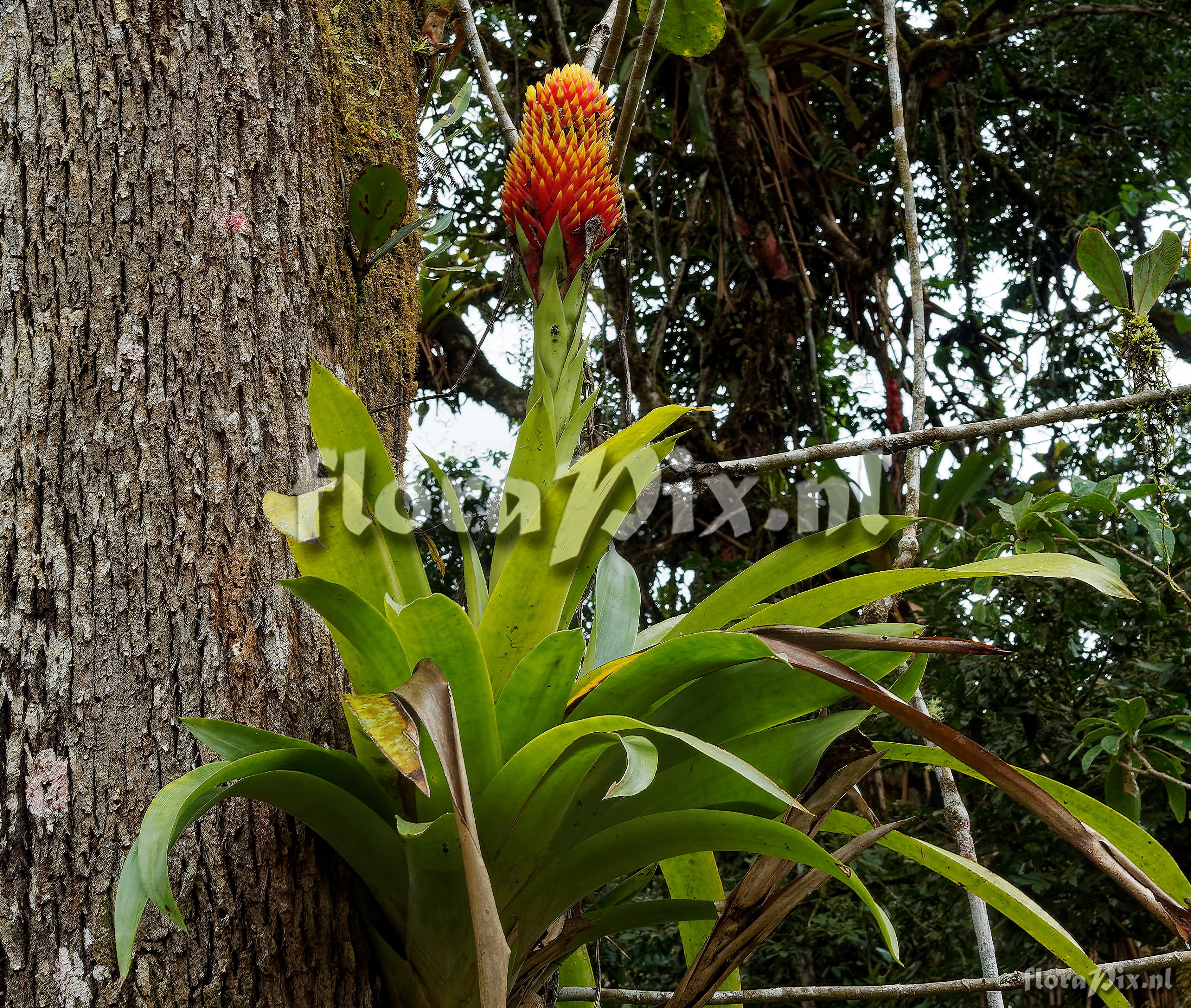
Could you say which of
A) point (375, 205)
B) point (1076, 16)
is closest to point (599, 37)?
point (375, 205)

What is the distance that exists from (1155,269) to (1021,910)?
2.91ft

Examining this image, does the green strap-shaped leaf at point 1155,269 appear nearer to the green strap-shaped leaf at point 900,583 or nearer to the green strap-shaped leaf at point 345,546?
the green strap-shaped leaf at point 900,583

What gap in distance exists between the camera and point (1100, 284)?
1.26m

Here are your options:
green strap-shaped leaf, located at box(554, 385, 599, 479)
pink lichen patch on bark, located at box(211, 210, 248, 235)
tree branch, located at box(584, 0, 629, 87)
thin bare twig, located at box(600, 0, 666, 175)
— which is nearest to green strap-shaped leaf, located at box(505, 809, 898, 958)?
green strap-shaped leaf, located at box(554, 385, 599, 479)

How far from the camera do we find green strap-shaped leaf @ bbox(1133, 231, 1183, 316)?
1207 mm

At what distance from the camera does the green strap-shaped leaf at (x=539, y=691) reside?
2.19 feet

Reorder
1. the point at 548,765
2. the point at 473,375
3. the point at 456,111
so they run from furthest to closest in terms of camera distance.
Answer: the point at 473,375 < the point at 456,111 < the point at 548,765

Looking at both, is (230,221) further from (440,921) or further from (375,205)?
(440,921)

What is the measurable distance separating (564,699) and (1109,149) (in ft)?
10.3

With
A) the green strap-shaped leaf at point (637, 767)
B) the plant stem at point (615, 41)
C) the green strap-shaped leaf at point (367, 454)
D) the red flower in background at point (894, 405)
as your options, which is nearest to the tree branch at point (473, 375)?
→ the red flower in background at point (894, 405)

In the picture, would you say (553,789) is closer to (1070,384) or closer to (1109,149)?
(1070,384)

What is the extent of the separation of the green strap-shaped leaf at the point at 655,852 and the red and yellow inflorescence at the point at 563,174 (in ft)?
1.63

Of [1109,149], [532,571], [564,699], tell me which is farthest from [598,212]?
[1109,149]

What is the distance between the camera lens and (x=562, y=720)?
739mm
